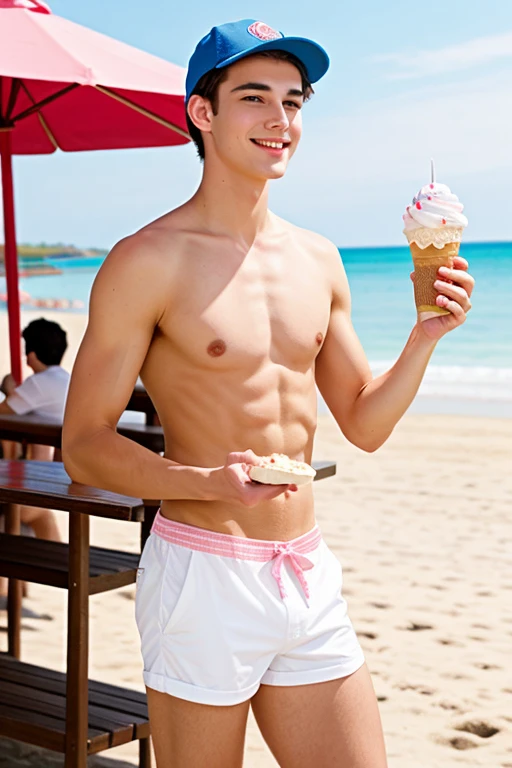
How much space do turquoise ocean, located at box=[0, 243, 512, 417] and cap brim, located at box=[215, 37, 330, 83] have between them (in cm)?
1309

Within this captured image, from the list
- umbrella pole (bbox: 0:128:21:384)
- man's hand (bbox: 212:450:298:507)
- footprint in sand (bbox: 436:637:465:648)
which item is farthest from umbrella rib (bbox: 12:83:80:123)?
man's hand (bbox: 212:450:298:507)

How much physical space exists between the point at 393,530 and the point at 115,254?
5.88 metres

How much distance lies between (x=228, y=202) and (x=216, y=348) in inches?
14.5

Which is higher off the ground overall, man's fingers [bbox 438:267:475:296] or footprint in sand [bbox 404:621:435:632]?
man's fingers [bbox 438:267:475:296]

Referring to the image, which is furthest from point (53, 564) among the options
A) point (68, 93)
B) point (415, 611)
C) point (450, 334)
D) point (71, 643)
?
point (450, 334)

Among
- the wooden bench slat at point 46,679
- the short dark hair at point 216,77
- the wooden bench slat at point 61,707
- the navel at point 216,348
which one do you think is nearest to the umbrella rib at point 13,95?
the wooden bench slat at point 46,679

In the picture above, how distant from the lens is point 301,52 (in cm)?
240

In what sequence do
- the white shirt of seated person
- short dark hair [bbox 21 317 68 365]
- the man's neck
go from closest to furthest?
the man's neck, the white shirt of seated person, short dark hair [bbox 21 317 68 365]

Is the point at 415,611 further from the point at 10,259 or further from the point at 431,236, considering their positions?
the point at 431,236

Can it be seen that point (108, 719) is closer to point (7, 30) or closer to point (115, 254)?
point (115, 254)

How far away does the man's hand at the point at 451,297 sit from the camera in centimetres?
234

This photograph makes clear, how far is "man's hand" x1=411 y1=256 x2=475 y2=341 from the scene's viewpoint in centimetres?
234

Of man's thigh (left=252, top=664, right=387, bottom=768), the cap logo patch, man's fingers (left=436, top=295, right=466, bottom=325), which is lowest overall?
man's thigh (left=252, top=664, right=387, bottom=768)

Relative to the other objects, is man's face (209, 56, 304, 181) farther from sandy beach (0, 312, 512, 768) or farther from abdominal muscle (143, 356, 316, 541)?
sandy beach (0, 312, 512, 768)
